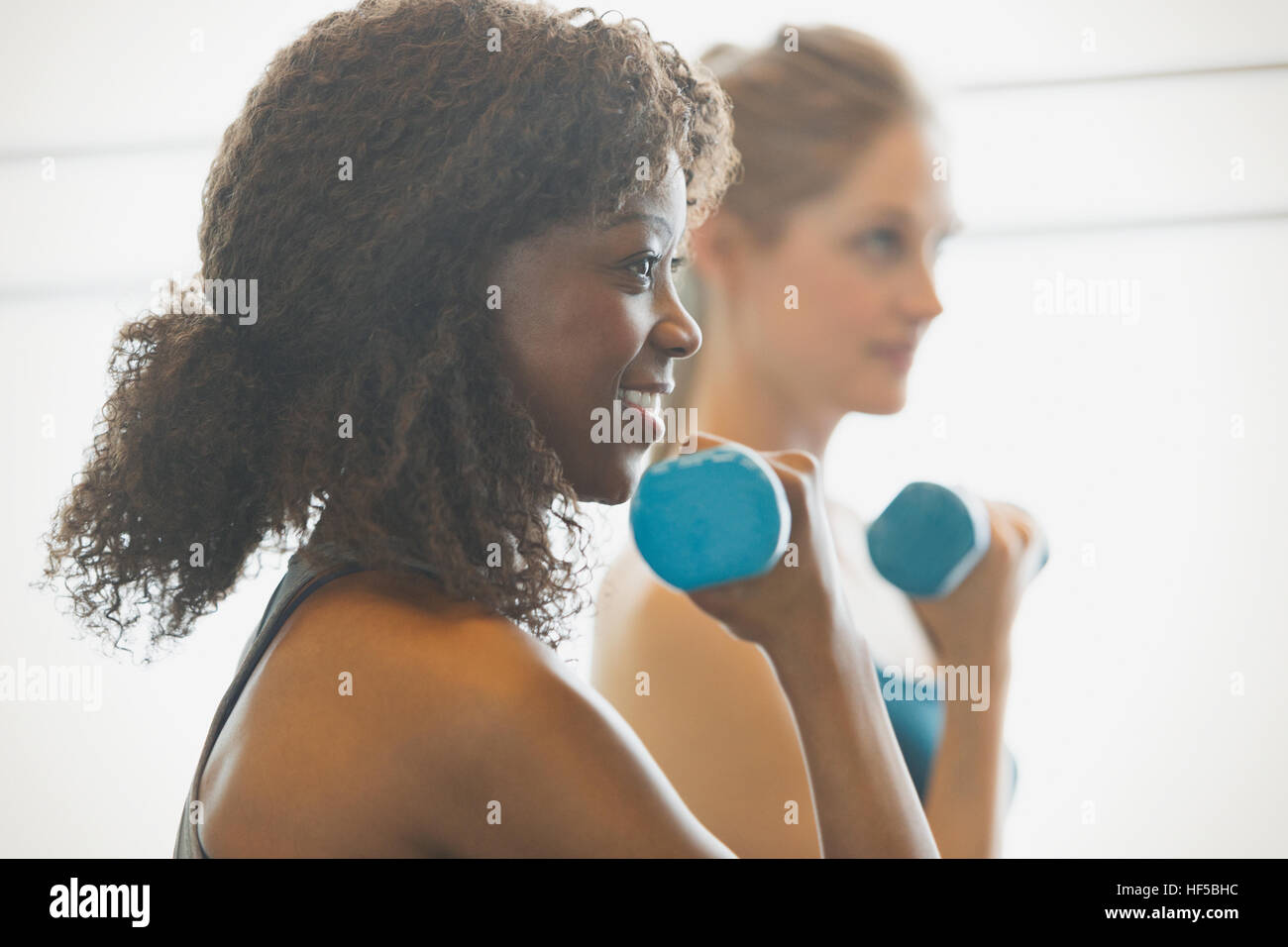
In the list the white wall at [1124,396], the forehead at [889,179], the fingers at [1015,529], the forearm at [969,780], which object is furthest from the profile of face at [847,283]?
the white wall at [1124,396]

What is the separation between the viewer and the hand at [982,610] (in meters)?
0.78

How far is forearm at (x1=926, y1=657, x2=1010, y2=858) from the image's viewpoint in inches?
29.7

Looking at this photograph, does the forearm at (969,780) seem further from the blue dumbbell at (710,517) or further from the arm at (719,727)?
the blue dumbbell at (710,517)

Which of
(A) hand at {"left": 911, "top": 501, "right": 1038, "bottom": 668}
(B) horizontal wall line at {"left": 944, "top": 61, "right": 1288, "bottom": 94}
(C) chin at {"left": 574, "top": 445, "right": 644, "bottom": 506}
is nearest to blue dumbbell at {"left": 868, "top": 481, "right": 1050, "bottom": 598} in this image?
(A) hand at {"left": 911, "top": 501, "right": 1038, "bottom": 668}

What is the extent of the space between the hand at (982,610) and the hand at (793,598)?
0.21m

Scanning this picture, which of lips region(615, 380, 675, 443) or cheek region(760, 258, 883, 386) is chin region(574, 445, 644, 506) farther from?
cheek region(760, 258, 883, 386)
